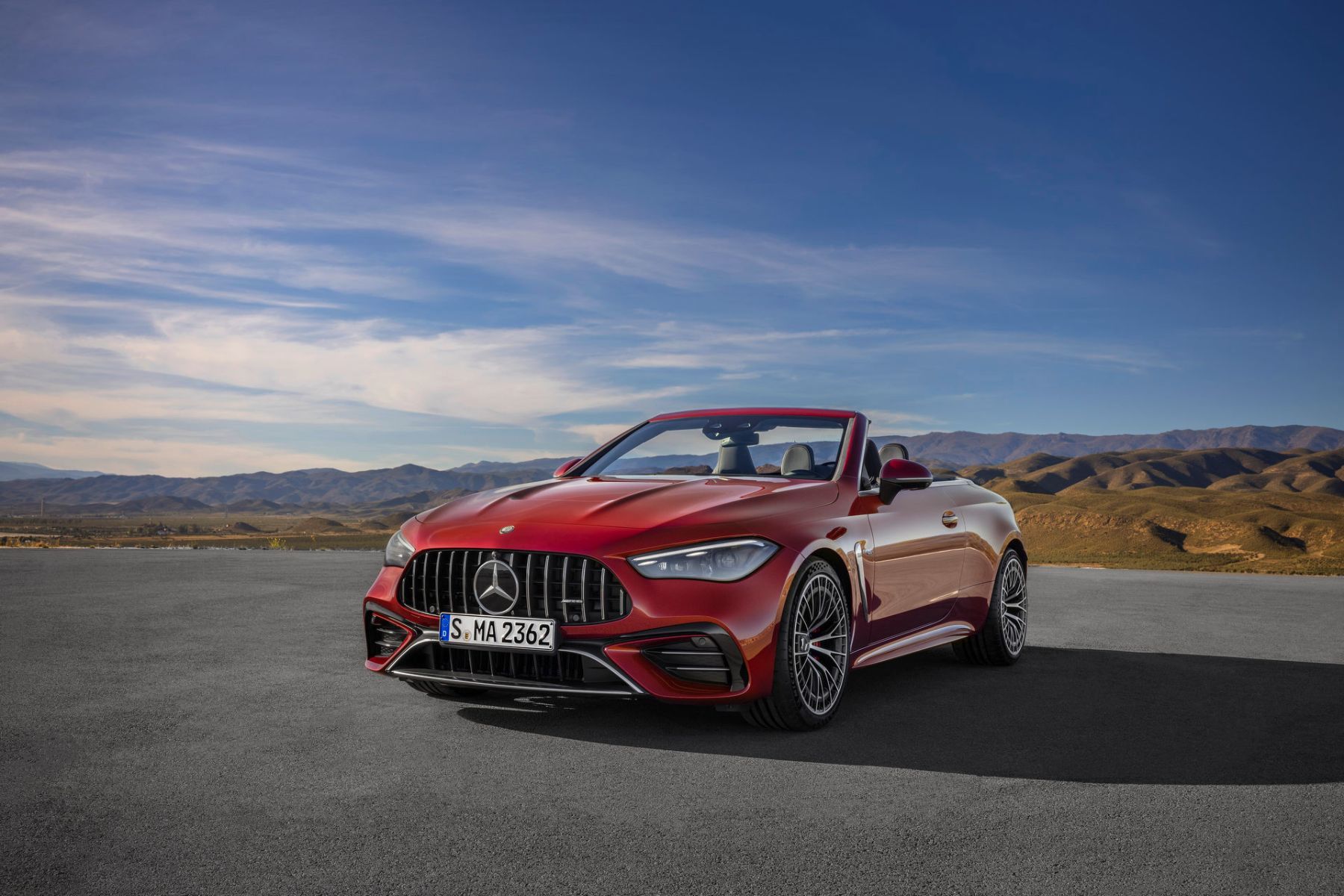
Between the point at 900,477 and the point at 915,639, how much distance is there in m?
1.12

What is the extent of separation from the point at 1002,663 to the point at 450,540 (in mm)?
4362

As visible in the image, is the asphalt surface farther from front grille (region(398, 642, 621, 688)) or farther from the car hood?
the car hood

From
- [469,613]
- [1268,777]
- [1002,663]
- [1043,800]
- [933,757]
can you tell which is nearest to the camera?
[1043,800]

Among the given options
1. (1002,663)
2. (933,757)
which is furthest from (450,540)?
(1002,663)

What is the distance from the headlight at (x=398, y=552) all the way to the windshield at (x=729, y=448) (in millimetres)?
1594

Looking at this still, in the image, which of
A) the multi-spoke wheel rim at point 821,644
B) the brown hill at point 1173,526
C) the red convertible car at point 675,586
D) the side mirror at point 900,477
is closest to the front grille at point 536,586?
the red convertible car at point 675,586

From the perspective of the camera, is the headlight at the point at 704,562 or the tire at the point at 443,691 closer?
the headlight at the point at 704,562

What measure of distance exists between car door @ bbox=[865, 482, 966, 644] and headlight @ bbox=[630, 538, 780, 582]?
1.23 m

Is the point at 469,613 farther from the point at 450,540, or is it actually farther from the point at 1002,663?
the point at 1002,663

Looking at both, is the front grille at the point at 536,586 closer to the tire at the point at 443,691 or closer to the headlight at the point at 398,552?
the headlight at the point at 398,552

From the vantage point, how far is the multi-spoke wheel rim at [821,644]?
538 centimetres

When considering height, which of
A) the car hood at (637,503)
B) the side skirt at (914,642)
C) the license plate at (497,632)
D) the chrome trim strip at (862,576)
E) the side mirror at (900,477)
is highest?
the side mirror at (900,477)

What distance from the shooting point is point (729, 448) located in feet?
23.4

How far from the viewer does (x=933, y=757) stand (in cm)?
489
